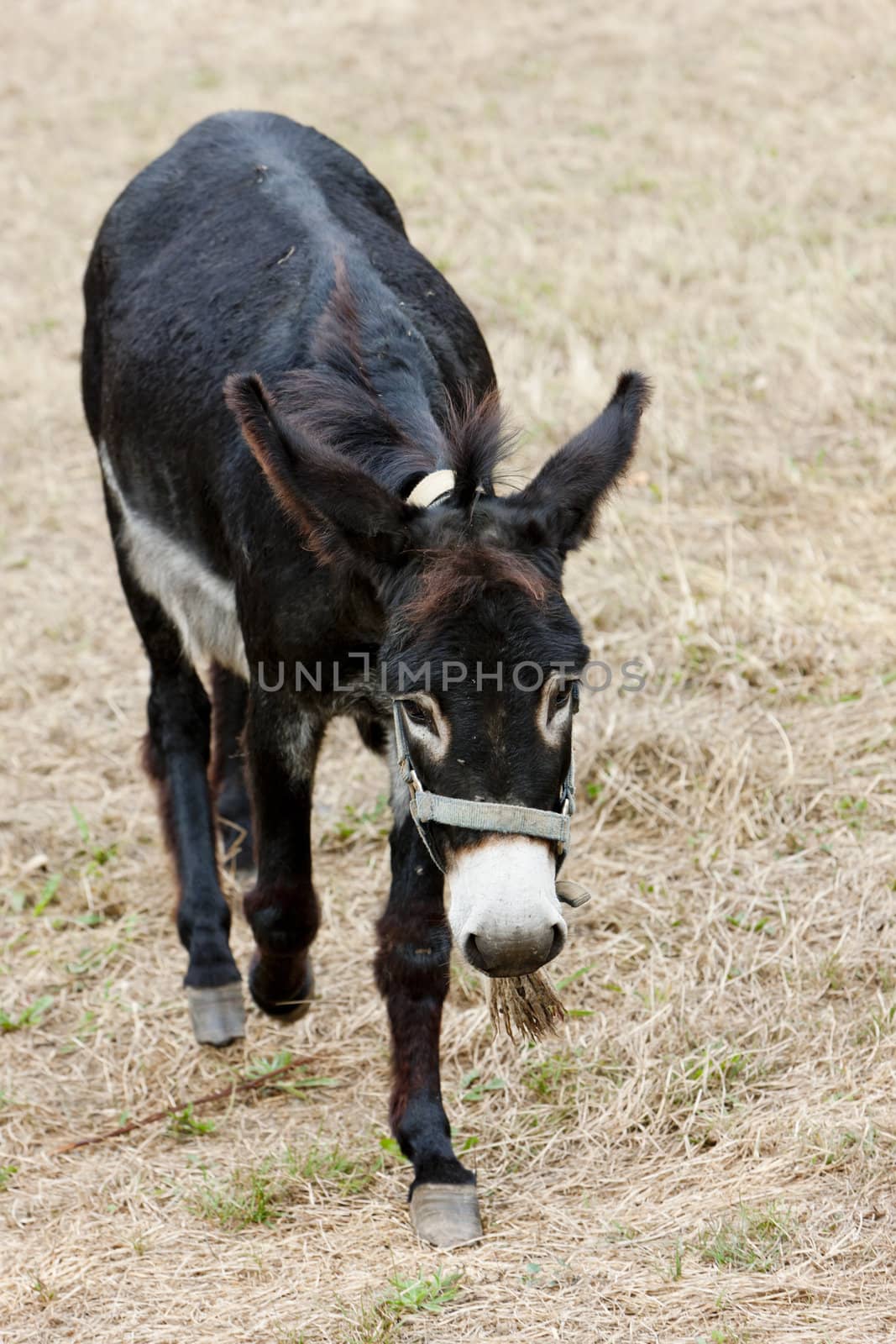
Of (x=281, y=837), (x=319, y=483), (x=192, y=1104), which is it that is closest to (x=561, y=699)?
(x=319, y=483)

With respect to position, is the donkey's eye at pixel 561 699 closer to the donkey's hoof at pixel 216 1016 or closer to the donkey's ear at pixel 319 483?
the donkey's ear at pixel 319 483

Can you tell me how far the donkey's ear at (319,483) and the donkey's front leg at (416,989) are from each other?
795 millimetres

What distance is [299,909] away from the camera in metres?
3.80

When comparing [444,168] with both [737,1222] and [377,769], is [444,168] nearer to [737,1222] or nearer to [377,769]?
[377,769]

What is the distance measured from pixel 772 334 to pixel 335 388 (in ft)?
16.7

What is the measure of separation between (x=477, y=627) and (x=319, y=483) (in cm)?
47

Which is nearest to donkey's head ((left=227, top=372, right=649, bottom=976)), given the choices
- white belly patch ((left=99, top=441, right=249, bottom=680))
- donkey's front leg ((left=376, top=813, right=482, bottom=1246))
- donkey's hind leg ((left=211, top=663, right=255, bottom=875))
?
donkey's front leg ((left=376, top=813, right=482, bottom=1246))

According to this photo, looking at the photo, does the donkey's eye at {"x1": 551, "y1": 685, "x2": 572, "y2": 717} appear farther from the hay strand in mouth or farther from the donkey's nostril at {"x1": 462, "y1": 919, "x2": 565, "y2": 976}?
the hay strand in mouth

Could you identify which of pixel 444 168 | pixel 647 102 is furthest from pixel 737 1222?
pixel 647 102

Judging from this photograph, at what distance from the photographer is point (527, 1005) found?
318cm

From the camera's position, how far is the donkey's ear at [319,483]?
9.59 ft

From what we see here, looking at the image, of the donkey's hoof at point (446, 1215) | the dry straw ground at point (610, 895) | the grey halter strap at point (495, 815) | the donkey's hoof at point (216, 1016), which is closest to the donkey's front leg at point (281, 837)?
the donkey's hoof at point (216, 1016)

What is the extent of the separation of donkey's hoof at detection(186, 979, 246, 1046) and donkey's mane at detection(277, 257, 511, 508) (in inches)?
68.0

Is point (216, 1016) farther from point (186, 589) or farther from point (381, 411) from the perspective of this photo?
point (381, 411)
